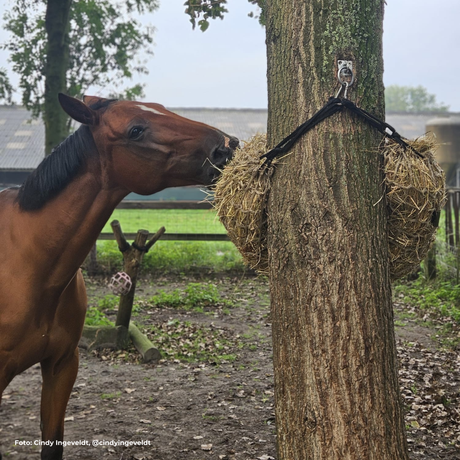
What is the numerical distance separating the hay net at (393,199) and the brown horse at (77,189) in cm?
28

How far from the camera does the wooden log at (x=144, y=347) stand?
5230mm

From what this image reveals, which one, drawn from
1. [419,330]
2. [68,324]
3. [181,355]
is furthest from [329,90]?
[419,330]

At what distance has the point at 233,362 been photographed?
5203 millimetres

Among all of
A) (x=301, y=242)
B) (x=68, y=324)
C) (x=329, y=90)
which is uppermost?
(x=329, y=90)

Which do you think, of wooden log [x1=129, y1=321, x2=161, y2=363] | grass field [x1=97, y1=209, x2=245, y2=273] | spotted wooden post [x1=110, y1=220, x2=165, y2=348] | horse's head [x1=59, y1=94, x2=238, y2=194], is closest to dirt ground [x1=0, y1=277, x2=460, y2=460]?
wooden log [x1=129, y1=321, x2=161, y2=363]

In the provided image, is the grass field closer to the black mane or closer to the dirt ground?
the dirt ground

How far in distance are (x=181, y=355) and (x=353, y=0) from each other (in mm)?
4377

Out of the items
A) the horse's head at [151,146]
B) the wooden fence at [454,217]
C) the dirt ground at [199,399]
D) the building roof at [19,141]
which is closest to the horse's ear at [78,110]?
the horse's head at [151,146]

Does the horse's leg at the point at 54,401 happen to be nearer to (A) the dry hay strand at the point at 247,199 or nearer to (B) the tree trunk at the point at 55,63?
(A) the dry hay strand at the point at 247,199

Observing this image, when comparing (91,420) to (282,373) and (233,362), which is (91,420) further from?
(282,373)

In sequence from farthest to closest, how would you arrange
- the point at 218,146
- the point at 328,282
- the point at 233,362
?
the point at 233,362, the point at 218,146, the point at 328,282

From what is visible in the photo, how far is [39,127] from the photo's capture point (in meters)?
23.0

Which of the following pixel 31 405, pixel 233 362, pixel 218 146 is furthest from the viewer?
pixel 233 362

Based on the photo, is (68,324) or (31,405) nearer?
(68,324)
